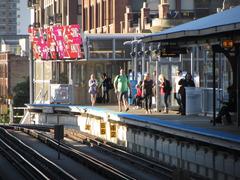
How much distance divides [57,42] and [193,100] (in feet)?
57.4

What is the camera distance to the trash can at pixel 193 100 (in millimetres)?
27656

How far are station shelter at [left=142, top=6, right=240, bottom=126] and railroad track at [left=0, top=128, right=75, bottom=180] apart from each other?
482cm

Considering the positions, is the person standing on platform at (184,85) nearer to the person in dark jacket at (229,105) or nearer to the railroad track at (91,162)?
the railroad track at (91,162)

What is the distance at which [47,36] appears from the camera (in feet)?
151

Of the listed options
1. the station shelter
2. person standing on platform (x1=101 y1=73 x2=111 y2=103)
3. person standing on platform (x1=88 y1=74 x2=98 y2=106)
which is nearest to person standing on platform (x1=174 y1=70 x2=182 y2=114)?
the station shelter

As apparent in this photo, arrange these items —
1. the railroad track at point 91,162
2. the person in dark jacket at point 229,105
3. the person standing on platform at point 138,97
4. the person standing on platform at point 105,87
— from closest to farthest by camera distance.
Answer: the railroad track at point 91,162 < the person in dark jacket at point 229,105 < the person standing on platform at point 138,97 < the person standing on platform at point 105,87

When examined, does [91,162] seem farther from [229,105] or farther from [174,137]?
[229,105]

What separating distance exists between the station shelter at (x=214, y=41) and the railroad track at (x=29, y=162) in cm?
482

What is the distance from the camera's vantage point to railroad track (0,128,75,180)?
21.3 meters

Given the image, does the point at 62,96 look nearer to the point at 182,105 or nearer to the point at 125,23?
the point at 182,105

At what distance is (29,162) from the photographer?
24922 millimetres

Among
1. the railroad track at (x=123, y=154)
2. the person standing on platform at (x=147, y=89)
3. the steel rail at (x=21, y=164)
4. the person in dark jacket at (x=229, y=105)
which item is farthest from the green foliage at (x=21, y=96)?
the person in dark jacket at (x=229, y=105)

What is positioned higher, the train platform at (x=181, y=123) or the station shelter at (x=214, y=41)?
the station shelter at (x=214, y=41)

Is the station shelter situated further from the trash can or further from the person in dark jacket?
the trash can
